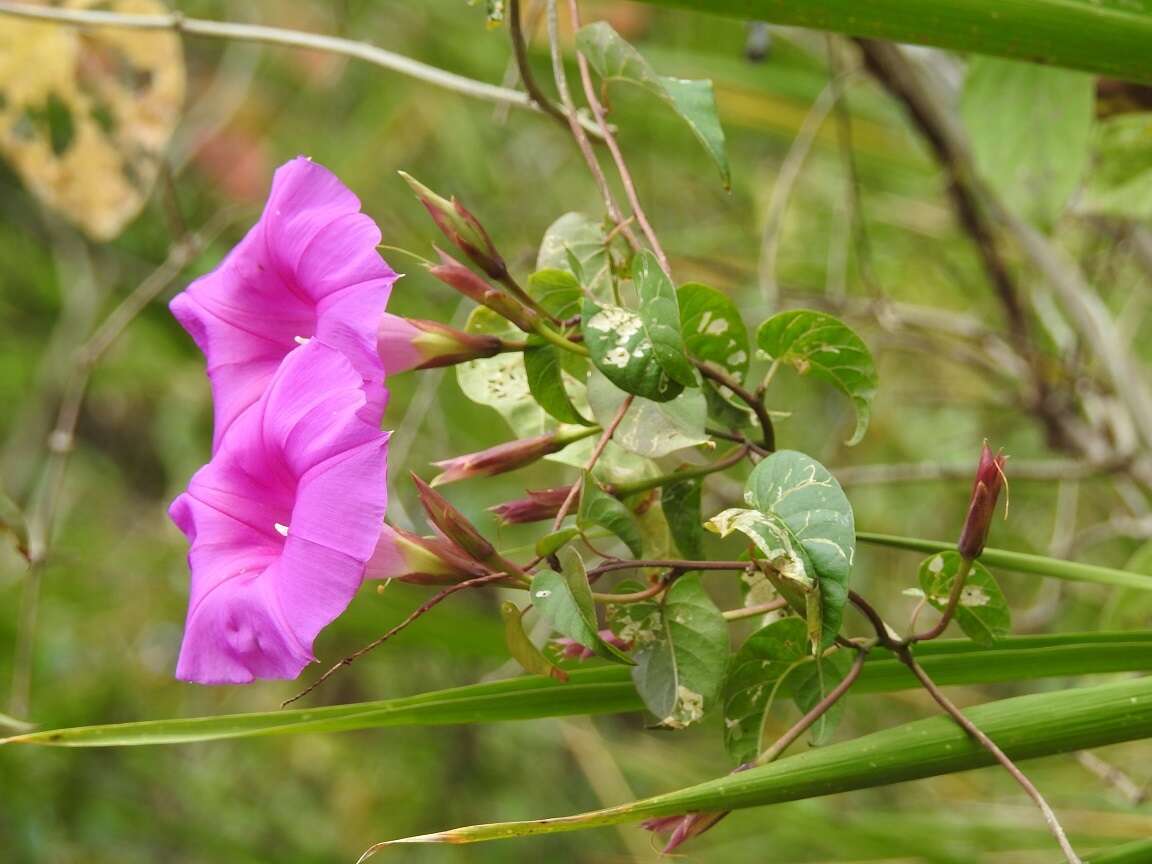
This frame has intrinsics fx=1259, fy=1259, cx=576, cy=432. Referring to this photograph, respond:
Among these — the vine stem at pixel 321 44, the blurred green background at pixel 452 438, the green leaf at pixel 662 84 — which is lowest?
the blurred green background at pixel 452 438

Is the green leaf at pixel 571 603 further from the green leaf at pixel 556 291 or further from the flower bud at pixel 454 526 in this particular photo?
the green leaf at pixel 556 291

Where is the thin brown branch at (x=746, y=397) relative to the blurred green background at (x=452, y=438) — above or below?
above

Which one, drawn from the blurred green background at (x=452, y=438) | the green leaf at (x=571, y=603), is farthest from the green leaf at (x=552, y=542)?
the blurred green background at (x=452, y=438)

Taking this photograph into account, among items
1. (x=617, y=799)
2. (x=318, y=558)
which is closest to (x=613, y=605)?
(x=318, y=558)

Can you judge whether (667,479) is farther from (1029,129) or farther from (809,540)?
(1029,129)

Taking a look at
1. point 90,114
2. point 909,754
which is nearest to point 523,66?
point 909,754

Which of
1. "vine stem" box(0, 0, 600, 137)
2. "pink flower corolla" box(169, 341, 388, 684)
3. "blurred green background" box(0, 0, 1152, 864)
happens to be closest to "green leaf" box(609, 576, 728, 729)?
"pink flower corolla" box(169, 341, 388, 684)
